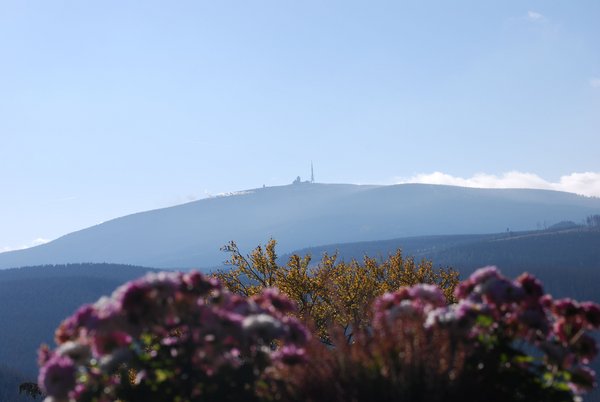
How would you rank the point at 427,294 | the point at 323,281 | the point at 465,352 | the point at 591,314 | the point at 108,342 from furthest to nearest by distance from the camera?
the point at 323,281 → the point at 427,294 → the point at 591,314 → the point at 465,352 → the point at 108,342

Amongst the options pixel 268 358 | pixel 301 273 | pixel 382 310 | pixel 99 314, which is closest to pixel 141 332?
pixel 99 314

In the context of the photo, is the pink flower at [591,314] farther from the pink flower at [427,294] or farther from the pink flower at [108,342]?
the pink flower at [108,342]

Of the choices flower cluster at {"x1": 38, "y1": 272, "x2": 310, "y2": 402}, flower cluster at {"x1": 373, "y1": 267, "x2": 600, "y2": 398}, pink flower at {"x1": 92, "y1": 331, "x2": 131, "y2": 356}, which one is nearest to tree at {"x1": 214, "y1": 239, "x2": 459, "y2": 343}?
flower cluster at {"x1": 373, "y1": 267, "x2": 600, "y2": 398}

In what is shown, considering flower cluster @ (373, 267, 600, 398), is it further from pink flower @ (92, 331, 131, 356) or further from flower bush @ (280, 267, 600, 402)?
pink flower @ (92, 331, 131, 356)

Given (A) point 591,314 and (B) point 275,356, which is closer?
(B) point 275,356

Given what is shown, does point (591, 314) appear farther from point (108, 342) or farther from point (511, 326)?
point (108, 342)

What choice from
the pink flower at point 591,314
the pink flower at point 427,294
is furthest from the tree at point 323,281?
the pink flower at point 591,314

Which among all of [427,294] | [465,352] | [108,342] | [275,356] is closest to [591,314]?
[465,352]
